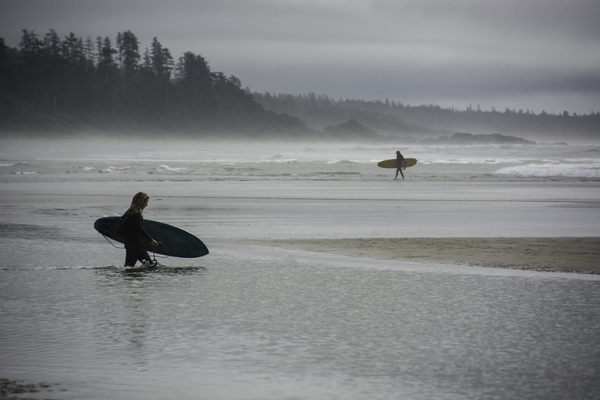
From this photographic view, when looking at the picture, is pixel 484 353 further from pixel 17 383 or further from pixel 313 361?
pixel 17 383

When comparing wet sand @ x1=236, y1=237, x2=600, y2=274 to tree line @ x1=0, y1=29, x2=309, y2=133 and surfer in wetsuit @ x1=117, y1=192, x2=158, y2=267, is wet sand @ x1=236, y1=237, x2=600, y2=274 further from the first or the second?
tree line @ x1=0, y1=29, x2=309, y2=133

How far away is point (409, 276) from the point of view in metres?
9.28

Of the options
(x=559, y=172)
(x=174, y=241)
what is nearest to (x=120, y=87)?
(x=559, y=172)

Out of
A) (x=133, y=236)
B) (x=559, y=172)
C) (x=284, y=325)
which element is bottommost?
(x=284, y=325)

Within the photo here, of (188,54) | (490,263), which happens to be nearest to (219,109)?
(188,54)

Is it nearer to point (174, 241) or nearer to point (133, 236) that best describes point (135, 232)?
point (133, 236)

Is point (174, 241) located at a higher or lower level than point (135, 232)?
lower

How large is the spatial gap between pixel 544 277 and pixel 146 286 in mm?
5670

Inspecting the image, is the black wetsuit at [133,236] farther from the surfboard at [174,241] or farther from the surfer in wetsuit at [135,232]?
the surfboard at [174,241]

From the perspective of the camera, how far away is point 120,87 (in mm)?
157875

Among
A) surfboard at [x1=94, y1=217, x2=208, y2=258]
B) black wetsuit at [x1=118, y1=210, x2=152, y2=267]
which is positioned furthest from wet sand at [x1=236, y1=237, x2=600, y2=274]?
black wetsuit at [x1=118, y1=210, x2=152, y2=267]

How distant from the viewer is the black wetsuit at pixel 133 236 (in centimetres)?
991

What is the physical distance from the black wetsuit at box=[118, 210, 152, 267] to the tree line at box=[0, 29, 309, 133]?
142m

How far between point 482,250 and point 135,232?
→ 6276 mm
